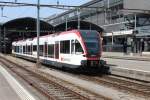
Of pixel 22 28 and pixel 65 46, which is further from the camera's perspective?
pixel 22 28

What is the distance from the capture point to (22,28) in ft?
338

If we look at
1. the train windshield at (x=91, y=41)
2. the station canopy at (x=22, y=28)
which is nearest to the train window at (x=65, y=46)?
the train windshield at (x=91, y=41)

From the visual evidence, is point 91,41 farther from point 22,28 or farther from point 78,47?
point 22,28

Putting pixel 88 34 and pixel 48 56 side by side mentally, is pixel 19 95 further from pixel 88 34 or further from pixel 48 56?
pixel 48 56

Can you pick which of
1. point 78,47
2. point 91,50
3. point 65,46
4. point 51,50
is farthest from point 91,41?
point 51,50

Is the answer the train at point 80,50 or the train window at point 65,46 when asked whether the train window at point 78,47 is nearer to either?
the train at point 80,50

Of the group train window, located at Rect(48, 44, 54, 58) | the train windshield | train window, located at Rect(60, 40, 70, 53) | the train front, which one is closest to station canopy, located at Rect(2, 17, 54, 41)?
train window, located at Rect(48, 44, 54, 58)

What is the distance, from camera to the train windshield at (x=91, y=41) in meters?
27.8

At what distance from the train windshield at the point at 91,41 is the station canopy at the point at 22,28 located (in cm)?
6365

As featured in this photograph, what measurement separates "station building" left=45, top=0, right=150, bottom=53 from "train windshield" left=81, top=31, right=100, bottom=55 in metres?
3.80

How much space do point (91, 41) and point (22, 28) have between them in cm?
7626

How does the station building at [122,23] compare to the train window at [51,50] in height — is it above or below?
above

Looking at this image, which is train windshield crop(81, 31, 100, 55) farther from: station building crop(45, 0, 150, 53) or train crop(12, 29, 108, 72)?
station building crop(45, 0, 150, 53)

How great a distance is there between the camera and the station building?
49.6 m
